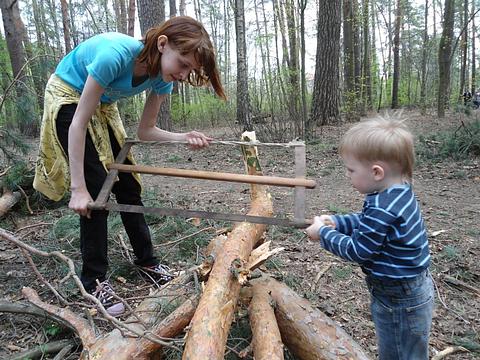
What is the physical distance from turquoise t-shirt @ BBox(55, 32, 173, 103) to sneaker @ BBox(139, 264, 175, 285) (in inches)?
49.7

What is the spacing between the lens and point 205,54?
6.93 ft

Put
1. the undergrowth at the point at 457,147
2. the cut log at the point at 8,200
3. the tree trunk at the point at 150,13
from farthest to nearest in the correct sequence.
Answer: the tree trunk at the point at 150,13 < the undergrowth at the point at 457,147 < the cut log at the point at 8,200

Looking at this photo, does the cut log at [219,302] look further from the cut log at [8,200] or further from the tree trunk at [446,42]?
the tree trunk at [446,42]

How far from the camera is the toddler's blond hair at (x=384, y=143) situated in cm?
151

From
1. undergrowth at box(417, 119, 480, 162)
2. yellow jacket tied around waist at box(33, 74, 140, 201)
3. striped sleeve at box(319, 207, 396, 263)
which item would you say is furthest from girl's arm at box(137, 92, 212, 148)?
undergrowth at box(417, 119, 480, 162)

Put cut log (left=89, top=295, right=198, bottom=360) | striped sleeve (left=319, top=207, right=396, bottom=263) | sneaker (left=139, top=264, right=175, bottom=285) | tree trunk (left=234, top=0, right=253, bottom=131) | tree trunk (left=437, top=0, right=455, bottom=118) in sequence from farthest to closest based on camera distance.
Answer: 1. tree trunk (left=437, top=0, right=455, bottom=118)
2. tree trunk (left=234, top=0, right=253, bottom=131)
3. sneaker (left=139, top=264, right=175, bottom=285)
4. cut log (left=89, top=295, right=198, bottom=360)
5. striped sleeve (left=319, top=207, right=396, bottom=263)

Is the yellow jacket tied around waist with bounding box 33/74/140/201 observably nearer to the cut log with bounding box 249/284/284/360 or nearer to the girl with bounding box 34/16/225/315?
the girl with bounding box 34/16/225/315

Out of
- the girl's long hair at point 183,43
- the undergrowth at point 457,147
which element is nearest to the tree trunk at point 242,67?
the undergrowth at point 457,147

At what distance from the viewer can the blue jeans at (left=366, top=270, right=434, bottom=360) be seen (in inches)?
63.8

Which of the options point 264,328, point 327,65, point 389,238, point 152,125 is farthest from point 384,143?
point 327,65

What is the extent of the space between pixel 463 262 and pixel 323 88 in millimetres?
6563

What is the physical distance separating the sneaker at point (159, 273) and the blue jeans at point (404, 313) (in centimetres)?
159

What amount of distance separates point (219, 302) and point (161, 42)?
54.6 inches

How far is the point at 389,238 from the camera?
1534 millimetres
